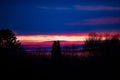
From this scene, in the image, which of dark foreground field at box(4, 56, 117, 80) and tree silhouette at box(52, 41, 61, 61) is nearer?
dark foreground field at box(4, 56, 117, 80)

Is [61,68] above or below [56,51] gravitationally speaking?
below

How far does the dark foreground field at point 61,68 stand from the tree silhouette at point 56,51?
40cm

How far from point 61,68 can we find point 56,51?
208 inches

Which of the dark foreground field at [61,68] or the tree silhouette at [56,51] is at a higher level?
the tree silhouette at [56,51]

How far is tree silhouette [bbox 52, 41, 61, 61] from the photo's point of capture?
2284cm

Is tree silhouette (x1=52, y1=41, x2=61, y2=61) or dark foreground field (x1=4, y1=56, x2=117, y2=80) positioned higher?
tree silhouette (x1=52, y1=41, x2=61, y2=61)

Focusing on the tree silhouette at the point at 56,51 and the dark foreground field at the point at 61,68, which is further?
the tree silhouette at the point at 56,51

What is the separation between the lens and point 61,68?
1923cm

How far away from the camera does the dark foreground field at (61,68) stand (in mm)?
15147

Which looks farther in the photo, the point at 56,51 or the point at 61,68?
the point at 56,51

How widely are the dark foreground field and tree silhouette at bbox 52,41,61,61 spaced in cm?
40

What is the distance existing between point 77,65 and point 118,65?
9.24 ft

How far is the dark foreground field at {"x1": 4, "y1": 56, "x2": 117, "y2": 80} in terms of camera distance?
596 inches

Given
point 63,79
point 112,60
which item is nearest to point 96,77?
point 63,79
